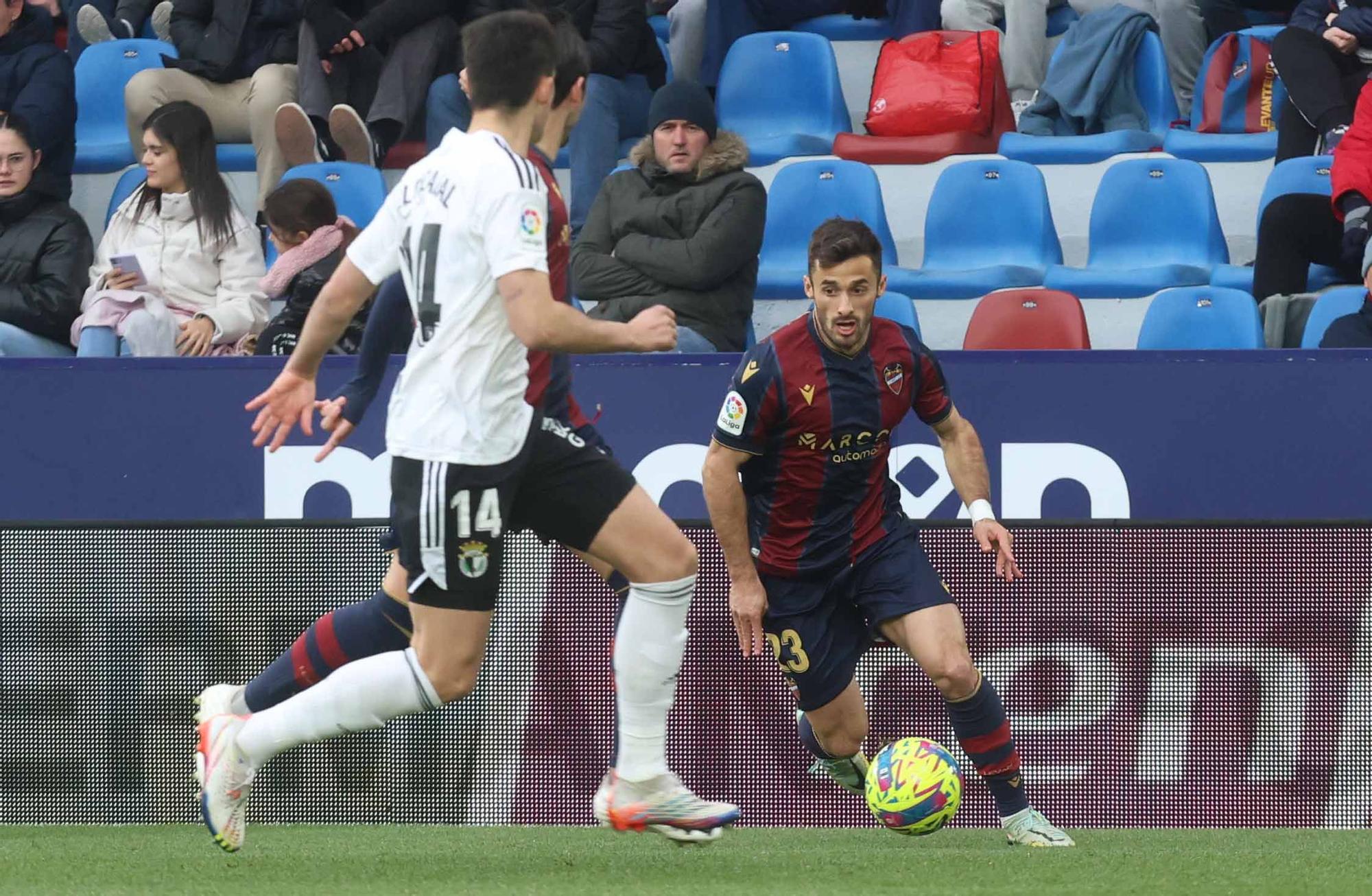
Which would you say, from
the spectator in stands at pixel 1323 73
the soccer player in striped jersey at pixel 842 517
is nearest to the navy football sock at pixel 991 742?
the soccer player in striped jersey at pixel 842 517

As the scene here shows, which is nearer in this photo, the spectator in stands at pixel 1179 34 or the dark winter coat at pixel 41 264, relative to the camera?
the dark winter coat at pixel 41 264

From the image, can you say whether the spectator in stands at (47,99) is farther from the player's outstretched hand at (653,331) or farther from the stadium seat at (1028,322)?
the player's outstretched hand at (653,331)

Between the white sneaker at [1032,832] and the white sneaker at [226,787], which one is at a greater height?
the white sneaker at [226,787]

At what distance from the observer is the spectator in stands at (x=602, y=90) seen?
875cm

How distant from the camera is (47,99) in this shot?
8.79m

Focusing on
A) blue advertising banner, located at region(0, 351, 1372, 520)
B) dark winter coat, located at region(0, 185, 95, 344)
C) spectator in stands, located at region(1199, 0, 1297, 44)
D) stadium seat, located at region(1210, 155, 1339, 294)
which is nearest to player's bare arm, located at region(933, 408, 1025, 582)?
blue advertising banner, located at region(0, 351, 1372, 520)

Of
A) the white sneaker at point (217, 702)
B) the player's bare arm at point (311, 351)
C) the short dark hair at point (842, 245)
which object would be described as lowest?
the white sneaker at point (217, 702)

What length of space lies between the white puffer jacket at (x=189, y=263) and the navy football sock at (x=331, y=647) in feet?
10.7

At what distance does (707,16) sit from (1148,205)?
2660 mm

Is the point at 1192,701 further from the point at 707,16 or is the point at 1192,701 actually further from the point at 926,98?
the point at 707,16

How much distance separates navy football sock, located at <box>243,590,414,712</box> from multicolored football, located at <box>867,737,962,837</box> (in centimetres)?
123

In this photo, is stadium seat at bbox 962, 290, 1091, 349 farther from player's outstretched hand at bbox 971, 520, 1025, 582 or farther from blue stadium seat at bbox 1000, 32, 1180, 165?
player's outstretched hand at bbox 971, 520, 1025, 582

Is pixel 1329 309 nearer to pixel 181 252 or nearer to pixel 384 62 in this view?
pixel 181 252

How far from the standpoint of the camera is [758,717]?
550 centimetres
